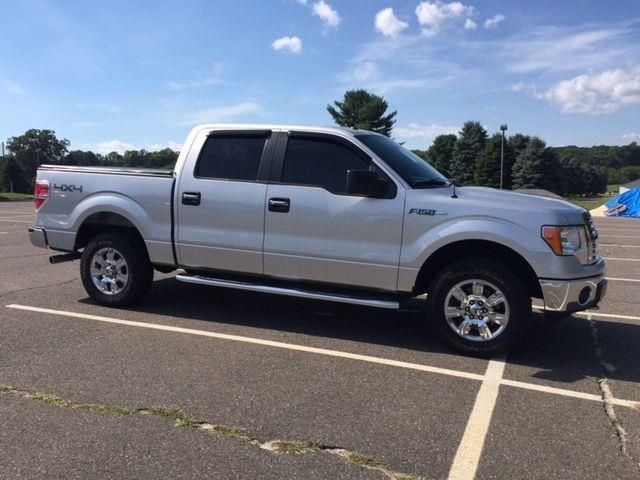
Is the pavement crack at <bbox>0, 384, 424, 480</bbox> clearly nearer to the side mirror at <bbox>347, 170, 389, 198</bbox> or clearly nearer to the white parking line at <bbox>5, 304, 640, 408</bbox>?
the white parking line at <bbox>5, 304, 640, 408</bbox>

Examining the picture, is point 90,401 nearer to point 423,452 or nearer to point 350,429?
point 350,429

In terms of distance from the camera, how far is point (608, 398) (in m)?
4.26

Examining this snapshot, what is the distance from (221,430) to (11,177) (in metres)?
94.9

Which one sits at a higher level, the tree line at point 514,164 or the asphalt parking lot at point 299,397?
the tree line at point 514,164

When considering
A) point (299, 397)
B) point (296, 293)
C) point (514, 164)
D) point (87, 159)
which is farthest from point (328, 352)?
point (514, 164)

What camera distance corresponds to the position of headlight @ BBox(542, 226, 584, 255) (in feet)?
15.8

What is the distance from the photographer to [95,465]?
315cm

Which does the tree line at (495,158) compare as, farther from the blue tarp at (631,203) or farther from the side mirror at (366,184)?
the side mirror at (366,184)

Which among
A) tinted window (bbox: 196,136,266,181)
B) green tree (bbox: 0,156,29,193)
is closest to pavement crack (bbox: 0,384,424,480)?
tinted window (bbox: 196,136,266,181)

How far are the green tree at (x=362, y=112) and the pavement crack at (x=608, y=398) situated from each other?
294 ft

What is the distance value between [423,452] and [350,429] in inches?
19.6

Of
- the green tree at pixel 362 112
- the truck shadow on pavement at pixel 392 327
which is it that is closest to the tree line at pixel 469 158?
the green tree at pixel 362 112

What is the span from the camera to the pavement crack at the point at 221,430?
127 inches

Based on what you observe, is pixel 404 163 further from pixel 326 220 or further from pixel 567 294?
pixel 567 294
